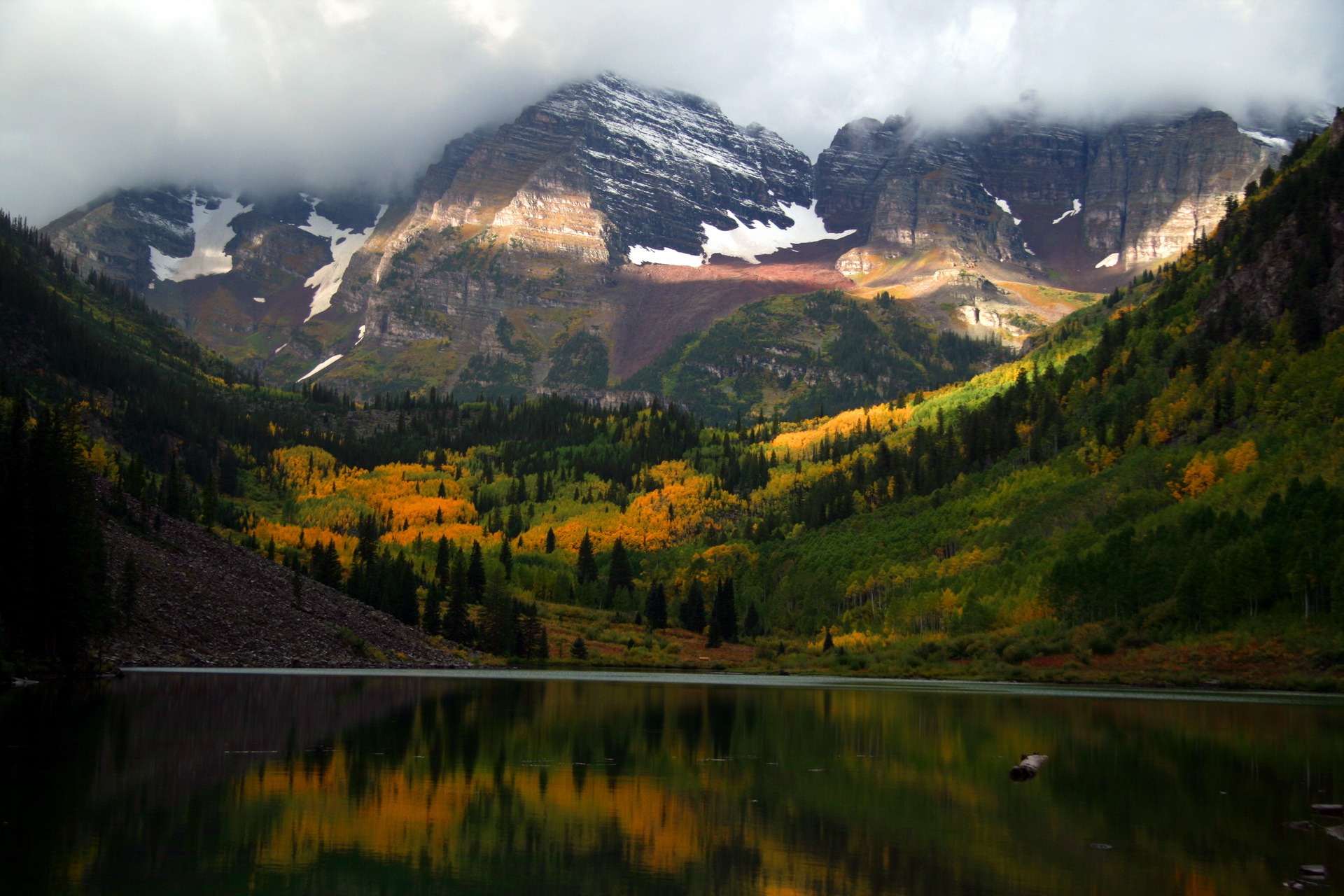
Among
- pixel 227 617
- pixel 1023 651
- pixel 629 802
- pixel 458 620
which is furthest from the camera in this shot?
pixel 458 620

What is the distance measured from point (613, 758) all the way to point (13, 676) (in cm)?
4902

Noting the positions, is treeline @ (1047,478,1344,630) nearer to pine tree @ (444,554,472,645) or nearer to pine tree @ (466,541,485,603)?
pine tree @ (444,554,472,645)

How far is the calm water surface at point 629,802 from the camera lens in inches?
1056

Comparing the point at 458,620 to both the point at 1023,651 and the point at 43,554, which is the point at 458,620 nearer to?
the point at 1023,651

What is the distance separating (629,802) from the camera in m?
36.3

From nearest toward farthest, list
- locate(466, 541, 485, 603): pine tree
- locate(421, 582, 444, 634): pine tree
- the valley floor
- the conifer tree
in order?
the valley floor
locate(421, 582, 444, 634): pine tree
locate(466, 541, 485, 603): pine tree
the conifer tree

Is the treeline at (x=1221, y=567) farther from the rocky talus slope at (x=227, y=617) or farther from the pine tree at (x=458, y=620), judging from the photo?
the rocky talus slope at (x=227, y=617)

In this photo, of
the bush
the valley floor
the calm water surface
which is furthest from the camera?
the bush

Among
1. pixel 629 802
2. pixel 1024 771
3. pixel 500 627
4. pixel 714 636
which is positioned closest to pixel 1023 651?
pixel 500 627

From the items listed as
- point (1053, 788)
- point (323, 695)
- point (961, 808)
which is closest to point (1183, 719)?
point (1053, 788)

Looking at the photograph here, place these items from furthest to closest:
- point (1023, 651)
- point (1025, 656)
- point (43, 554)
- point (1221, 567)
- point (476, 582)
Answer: point (476, 582) < point (1025, 656) < point (1023, 651) < point (1221, 567) < point (43, 554)

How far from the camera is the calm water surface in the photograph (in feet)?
88.0

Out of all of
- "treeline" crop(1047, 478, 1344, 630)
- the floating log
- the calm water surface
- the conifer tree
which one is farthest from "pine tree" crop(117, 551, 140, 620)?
the conifer tree

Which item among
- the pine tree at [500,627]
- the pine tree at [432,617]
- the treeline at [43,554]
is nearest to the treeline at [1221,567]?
the pine tree at [500,627]
